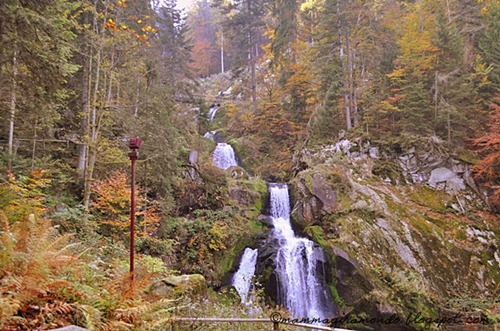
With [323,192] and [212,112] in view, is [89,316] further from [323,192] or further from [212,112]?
[212,112]

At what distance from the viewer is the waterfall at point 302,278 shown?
10945 millimetres

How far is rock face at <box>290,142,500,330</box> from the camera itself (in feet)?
34.9

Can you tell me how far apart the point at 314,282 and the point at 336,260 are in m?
1.19

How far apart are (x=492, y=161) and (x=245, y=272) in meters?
12.3

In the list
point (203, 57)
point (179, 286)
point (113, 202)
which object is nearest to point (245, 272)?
point (113, 202)

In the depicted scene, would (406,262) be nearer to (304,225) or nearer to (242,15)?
(304,225)

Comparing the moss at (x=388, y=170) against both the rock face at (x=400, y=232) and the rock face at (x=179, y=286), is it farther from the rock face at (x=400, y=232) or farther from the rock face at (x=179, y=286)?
the rock face at (x=179, y=286)

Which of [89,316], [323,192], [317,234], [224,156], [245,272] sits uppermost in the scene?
[224,156]

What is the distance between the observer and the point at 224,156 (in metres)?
21.8

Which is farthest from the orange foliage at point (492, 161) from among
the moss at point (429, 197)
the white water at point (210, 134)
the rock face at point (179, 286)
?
the white water at point (210, 134)

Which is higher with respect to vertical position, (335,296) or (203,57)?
(203,57)

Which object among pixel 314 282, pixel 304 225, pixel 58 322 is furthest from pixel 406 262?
pixel 58 322

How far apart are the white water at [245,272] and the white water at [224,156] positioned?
8.82 metres

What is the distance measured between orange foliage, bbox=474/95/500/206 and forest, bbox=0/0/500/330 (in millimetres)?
110
